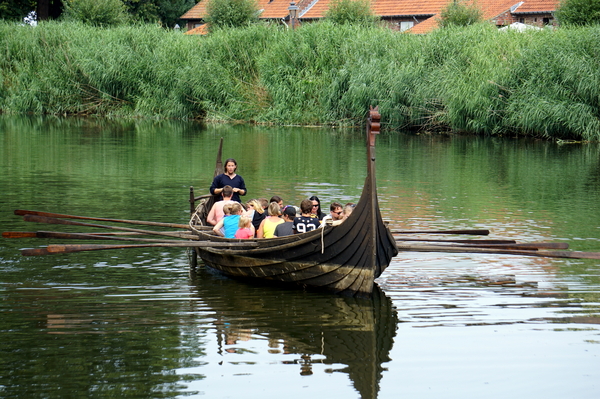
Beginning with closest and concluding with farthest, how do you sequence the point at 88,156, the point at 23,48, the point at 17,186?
the point at 17,186, the point at 88,156, the point at 23,48

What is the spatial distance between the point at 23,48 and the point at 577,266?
3367cm

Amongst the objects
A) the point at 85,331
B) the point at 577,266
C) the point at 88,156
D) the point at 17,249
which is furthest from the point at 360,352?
the point at 88,156

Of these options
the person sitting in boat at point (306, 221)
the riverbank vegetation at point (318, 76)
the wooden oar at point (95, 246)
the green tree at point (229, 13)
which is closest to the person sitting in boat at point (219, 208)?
the wooden oar at point (95, 246)

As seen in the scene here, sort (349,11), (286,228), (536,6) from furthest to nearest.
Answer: (536,6) < (349,11) < (286,228)

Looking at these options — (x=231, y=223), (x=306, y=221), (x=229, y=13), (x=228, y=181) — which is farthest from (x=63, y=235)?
(x=229, y=13)

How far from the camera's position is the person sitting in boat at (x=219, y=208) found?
455 inches

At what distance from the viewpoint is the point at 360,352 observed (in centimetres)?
754

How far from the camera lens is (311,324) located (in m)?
8.25

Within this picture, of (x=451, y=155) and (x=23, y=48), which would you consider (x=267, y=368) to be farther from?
(x=23, y=48)

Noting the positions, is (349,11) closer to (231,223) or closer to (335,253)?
(231,223)

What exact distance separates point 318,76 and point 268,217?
2467 cm

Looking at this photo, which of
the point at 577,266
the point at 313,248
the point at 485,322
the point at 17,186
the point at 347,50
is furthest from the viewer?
the point at 347,50

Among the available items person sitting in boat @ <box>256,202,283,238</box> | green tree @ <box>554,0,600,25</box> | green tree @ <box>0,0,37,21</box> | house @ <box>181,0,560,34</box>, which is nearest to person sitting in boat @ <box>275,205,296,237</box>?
person sitting in boat @ <box>256,202,283,238</box>

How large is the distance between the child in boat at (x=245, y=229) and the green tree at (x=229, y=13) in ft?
137
